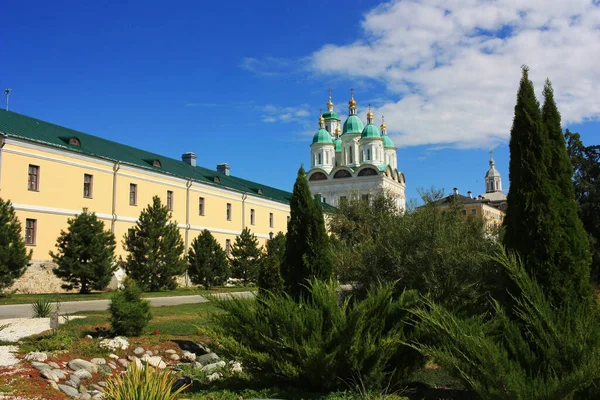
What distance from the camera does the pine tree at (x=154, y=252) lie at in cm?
2848

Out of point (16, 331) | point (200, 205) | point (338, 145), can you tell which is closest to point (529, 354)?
point (16, 331)

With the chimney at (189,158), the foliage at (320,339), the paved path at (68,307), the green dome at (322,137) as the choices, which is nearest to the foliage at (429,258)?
the foliage at (320,339)

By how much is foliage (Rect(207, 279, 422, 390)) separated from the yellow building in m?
22.8

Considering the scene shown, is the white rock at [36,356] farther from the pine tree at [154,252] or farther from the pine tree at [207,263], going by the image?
the pine tree at [207,263]

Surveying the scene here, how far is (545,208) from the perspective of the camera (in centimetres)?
646

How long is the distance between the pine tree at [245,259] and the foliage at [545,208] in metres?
29.4

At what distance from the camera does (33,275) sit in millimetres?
26328

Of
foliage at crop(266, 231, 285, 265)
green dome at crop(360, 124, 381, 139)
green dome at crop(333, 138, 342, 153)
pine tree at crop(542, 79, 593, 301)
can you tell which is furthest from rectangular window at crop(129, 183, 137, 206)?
Answer: green dome at crop(333, 138, 342, 153)

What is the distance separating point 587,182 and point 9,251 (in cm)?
2946

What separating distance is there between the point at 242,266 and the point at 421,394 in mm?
28963

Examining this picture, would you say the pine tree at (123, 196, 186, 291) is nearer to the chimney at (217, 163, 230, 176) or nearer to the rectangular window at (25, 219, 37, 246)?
the rectangular window at (25, 219, 37, 246)

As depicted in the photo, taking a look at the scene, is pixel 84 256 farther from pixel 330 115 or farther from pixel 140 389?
pixel 330 115

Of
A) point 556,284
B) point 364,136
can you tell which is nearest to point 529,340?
point 556,284

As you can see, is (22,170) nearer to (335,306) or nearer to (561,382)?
(335,306)
